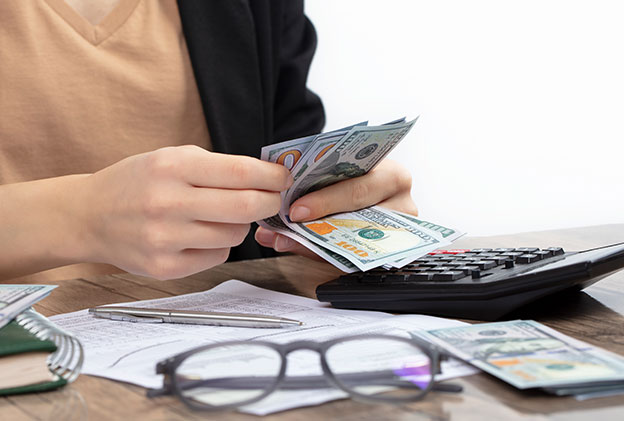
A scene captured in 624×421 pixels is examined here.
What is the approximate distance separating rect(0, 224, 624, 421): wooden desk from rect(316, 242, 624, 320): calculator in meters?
0.03

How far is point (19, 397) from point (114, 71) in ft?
2.65

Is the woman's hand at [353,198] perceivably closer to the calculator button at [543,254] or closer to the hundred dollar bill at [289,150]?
the hundred dollar bill at [289,150]

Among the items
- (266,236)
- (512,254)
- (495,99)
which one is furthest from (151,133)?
(495,99)

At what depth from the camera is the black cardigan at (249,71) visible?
4.02ft

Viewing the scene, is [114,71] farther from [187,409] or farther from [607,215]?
[607,215]

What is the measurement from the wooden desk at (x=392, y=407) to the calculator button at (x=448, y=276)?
62mm

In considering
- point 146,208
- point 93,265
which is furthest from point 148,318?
point 93,265

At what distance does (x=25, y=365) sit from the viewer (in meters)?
0.45

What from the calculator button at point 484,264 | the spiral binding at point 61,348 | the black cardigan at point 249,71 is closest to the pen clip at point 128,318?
the spiral binding at point 61,348

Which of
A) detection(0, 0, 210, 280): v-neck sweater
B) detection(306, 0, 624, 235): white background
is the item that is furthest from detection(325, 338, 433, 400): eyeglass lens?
detection(306, 0, 624, 235): white background

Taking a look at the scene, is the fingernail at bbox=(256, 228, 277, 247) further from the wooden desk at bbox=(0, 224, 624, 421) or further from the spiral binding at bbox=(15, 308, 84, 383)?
the spiral binding at bbox=(15, 308, 84, 383)

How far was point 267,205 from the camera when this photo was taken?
646mm

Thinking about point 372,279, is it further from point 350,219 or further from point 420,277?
point 350,219

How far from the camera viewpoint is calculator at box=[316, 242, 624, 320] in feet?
1.87
